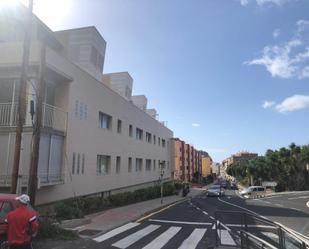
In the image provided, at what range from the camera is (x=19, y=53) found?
17328 mm

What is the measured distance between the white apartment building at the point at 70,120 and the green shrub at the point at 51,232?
3.99 meters

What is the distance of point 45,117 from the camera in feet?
57.1

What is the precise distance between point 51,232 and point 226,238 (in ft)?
18.8

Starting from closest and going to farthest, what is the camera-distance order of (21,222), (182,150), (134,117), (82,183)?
(21,222) → (82,183) → (134,117) → (182,150)

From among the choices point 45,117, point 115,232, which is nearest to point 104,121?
point 45,117

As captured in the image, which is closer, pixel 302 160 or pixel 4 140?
pixel 4 140

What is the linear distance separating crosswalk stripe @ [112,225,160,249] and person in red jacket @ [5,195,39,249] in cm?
579

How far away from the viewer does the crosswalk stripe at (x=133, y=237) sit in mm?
11886

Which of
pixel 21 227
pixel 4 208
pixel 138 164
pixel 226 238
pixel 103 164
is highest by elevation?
pixel 138 164

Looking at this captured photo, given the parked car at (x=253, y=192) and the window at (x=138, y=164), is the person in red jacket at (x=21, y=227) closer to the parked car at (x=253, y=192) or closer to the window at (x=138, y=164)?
the window at (x=138, y=164)

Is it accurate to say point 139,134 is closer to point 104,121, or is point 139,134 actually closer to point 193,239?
point 104,121

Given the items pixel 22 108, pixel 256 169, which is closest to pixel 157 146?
pixel 22 108

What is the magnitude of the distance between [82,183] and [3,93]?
682 centimetres

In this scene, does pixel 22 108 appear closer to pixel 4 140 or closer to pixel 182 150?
pixel 4 140
